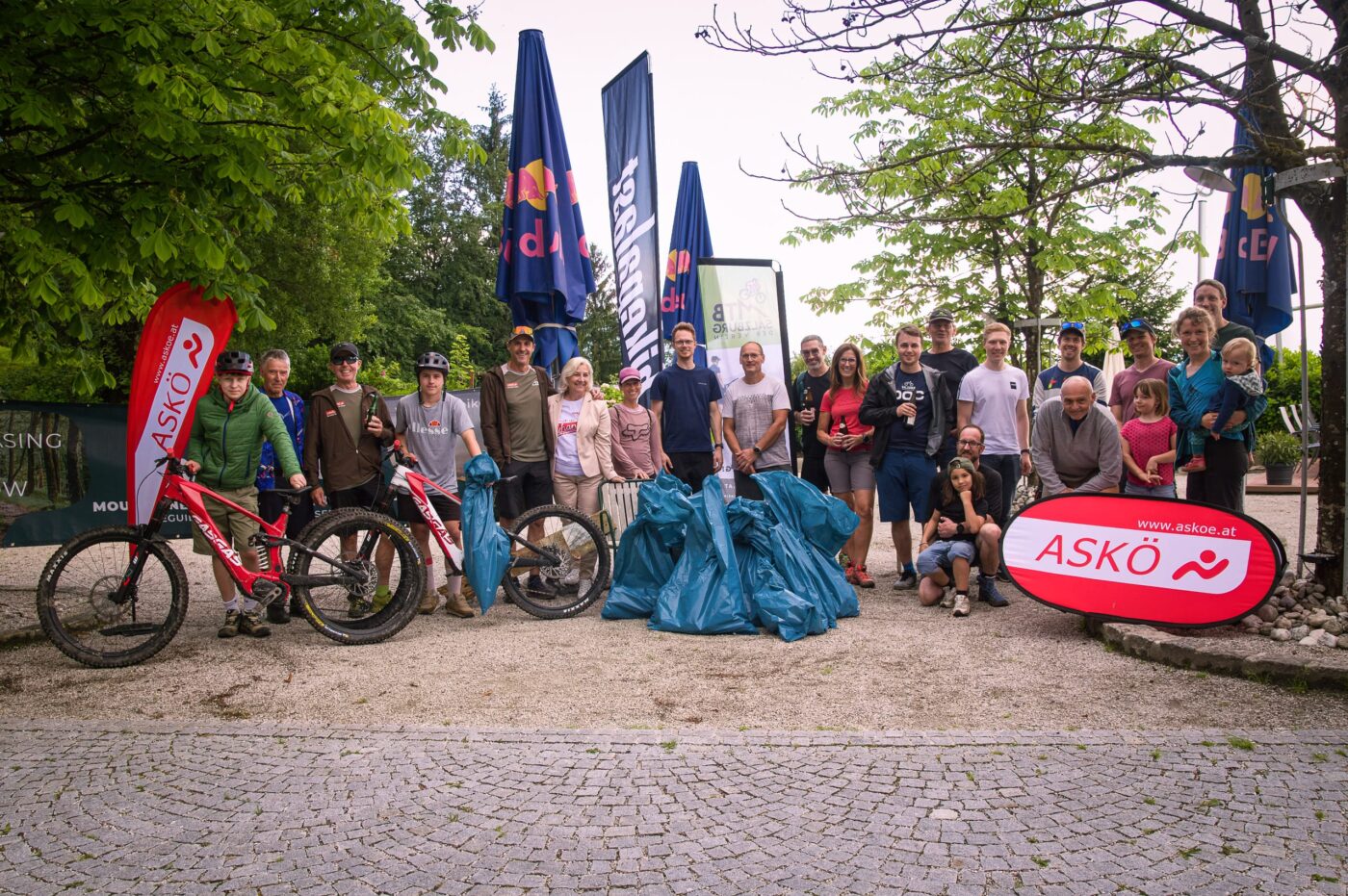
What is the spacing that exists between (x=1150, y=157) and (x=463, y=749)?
508 cm

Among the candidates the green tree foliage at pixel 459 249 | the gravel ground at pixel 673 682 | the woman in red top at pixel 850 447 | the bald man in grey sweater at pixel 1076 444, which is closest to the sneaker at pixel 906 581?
the woman in red top at pixel 850 447

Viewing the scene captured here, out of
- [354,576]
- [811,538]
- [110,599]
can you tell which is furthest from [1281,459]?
[110,599]

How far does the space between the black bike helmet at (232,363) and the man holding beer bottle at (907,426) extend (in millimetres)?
4577

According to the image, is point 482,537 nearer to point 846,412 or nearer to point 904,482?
point 846,412

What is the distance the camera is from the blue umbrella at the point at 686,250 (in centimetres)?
1136

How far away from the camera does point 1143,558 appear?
564 cm

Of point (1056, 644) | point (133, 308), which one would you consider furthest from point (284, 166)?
point (1056, 644)

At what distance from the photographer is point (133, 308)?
28.0 ft

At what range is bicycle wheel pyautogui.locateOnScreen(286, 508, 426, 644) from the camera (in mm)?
5984

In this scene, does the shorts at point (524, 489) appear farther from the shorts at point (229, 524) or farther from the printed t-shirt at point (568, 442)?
the shorts at point (229, 524)

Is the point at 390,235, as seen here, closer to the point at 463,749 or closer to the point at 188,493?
the point at 188,493

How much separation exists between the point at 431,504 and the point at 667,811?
4.22 m

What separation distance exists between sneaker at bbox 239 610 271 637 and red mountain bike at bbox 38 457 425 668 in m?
0.30

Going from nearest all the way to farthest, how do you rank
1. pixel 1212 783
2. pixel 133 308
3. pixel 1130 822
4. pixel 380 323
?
pixel 1130 822, pixel 1212 783, pixel 133 308, pixel 380 323
